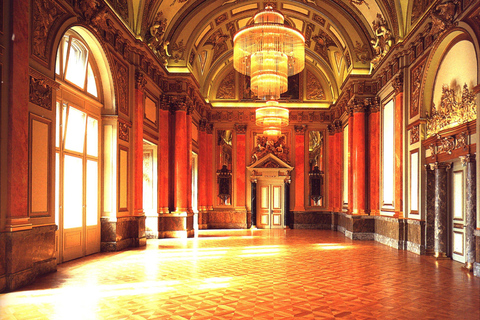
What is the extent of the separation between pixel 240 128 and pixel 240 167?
2.00m

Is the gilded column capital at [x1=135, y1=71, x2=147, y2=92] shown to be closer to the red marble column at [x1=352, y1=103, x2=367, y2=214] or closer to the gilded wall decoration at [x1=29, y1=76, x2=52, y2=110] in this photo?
the gilded wall decoration at [x1=29, y1=76, x2=52, y2=110]

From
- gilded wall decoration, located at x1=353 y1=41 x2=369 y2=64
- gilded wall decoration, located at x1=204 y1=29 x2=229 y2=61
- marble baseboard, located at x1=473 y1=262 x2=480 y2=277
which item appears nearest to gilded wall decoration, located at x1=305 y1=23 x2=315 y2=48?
gilded wall decoration, located at x1=353 y1=41 x2=369 y2=64

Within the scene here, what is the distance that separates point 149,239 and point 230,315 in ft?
30.6

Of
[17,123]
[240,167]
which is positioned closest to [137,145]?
[17,123]

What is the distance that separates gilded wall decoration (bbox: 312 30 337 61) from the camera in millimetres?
17141

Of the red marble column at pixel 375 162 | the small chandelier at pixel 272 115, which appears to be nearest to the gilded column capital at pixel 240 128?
the small chandelier at pixel 272 115

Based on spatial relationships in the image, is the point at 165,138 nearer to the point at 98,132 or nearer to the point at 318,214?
the point at 98,132

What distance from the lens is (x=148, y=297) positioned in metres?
5.45

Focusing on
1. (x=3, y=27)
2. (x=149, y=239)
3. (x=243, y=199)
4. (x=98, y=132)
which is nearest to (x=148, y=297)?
(x=3, y=27)

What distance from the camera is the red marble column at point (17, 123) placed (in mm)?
5875

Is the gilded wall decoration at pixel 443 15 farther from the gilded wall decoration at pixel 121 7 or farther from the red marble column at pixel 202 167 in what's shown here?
the red marble column at pixel 202 167

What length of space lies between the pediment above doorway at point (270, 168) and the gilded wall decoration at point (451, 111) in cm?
1013

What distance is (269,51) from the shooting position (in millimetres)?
9367

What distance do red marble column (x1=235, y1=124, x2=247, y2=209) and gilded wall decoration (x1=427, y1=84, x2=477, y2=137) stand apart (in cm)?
1105
